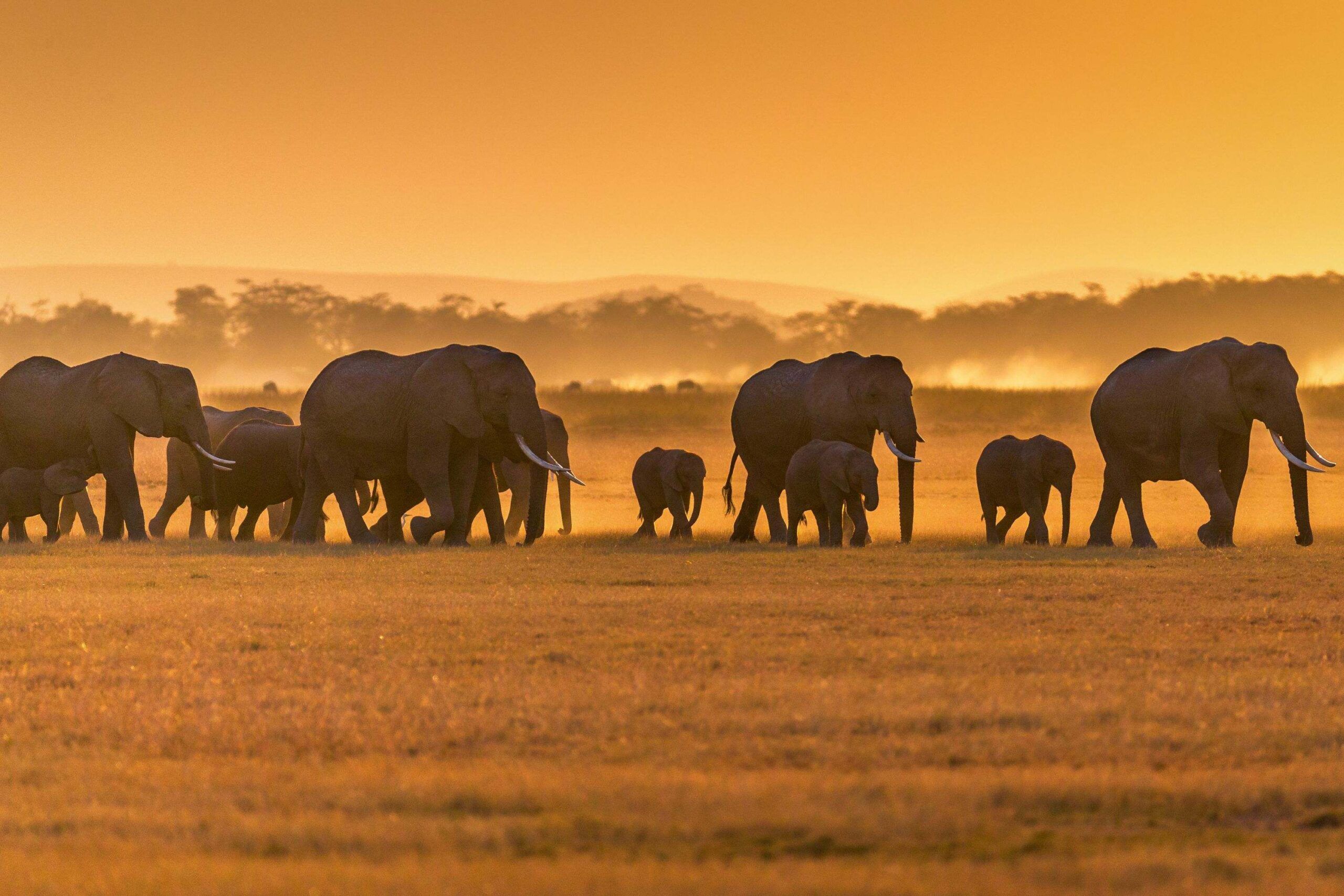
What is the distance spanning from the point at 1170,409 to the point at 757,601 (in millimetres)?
9997

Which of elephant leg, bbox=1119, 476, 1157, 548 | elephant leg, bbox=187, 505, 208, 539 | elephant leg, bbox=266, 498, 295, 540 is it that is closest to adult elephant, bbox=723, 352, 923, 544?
elephant leg, bbox=1119, 476, 1157, 548

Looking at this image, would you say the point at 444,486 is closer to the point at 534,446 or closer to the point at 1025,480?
the point at 534,446

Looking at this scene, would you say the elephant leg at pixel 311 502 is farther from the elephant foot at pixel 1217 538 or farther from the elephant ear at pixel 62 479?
the elephant foot at pixel 1217 538

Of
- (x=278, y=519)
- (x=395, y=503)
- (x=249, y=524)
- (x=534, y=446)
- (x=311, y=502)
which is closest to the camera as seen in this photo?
(x=534, y=446)

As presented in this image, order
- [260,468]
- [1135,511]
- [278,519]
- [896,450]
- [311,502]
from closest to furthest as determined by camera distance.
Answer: [1135,511] < [896,450] < [311,502] < [260,468] < [278,519]

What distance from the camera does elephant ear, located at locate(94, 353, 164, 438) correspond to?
24000mm

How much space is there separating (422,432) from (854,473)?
5587 millimetres

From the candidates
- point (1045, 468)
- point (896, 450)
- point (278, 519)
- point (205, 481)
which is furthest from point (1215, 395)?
point (278, 519)

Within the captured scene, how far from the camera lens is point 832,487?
2230 centimetres

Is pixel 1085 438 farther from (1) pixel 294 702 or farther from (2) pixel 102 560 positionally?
(1) pixel 294 702

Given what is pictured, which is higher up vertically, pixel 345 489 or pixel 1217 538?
pixel 345 489

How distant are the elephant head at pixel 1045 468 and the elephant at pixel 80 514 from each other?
44.6 feet

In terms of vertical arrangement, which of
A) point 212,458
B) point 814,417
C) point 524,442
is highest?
point 814,417

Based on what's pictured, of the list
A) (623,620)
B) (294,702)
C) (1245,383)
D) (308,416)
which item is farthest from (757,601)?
(308,416)
